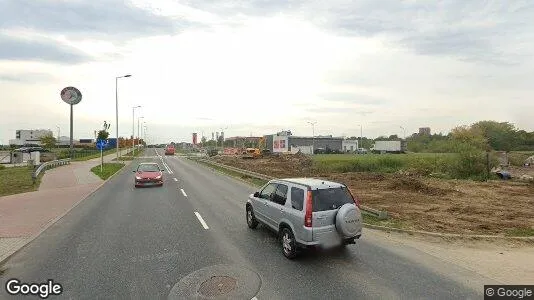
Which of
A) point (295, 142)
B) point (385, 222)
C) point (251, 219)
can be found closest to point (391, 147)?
point (295, 142)

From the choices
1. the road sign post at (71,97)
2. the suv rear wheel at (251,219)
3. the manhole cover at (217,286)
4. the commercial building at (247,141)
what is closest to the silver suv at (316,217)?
the manhole cover at (217,286)

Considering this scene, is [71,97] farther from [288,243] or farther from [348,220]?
[348,220]

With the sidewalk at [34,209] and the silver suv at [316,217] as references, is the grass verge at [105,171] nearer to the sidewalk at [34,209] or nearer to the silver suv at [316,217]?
the sidewalk at [34,209]

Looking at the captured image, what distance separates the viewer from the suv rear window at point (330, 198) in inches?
332

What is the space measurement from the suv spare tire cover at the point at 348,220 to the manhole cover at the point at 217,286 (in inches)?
107

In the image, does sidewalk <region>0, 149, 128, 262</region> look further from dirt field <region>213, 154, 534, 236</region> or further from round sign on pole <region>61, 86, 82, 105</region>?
round sign on pole <region>61, 86, 82, 105</region>

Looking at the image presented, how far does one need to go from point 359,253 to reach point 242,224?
456 cm

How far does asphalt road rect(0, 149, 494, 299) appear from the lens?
692 centimetres

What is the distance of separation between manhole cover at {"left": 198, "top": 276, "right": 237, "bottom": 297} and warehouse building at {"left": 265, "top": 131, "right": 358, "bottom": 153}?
8105 cm

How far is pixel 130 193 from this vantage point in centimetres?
2009

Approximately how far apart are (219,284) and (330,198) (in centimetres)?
329

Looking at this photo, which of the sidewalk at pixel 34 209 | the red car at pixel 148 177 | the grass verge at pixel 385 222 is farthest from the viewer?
the red car at pixel 148 177

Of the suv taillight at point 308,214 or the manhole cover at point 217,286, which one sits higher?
the suv taillight at point 308,214

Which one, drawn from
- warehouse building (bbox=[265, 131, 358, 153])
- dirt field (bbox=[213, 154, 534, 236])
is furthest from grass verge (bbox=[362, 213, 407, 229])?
warehouse building (bbox=[265, 131, 358, 153])
